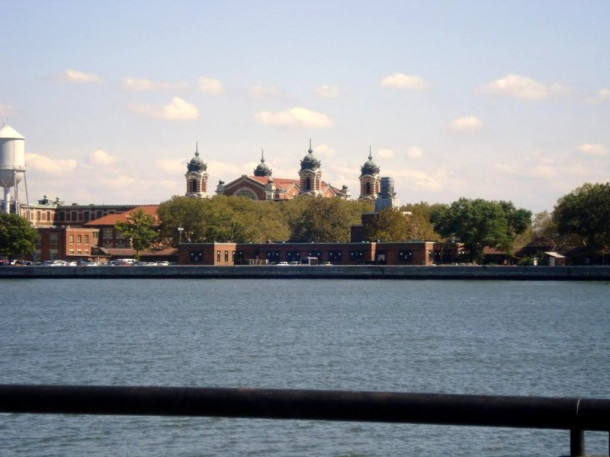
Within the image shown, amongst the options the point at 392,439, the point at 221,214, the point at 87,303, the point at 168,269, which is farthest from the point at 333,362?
the point at 221,214

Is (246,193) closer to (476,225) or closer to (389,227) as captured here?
(389,227)

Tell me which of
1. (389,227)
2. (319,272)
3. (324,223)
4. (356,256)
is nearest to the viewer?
(319,272)

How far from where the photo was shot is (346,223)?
152m

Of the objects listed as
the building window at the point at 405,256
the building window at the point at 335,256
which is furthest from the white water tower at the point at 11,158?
the building window at the point at 405,256

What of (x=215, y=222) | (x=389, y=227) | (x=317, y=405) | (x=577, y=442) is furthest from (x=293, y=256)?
(x=577, y=442)

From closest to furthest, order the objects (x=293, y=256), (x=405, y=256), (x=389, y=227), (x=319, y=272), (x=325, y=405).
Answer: (x=325, y=405) → (x=319, y=272) → (x=405, y=256) → (x=389, y=227) → (x=293, y=256)

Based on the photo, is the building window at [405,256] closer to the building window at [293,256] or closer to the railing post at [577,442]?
the building window at [293,256]

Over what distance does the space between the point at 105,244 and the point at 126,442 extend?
153658 millimetres

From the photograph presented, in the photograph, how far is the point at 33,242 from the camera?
14550 cm

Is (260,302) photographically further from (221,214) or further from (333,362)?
(221,214)

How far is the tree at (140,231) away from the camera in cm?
14700

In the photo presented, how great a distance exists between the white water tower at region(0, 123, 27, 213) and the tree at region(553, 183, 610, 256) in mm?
76848

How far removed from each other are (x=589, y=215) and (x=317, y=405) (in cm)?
11527

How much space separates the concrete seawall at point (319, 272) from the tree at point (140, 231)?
1601cm
